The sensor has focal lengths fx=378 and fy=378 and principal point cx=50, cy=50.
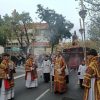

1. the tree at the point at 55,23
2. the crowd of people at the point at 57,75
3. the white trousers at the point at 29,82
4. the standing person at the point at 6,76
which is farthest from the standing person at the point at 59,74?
the tree at the point at 55,23

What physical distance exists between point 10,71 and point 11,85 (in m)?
0.53

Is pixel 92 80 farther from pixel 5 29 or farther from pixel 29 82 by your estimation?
pixel 5 29

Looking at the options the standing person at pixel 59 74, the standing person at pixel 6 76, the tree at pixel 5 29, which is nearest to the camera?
the standing person at pixel 6 76

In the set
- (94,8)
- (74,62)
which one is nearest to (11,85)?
(94,8)

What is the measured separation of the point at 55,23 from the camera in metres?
51.5

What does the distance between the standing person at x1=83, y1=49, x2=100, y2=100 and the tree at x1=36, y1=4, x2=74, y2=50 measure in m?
42.4

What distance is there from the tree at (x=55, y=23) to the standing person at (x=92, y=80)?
4242 cm

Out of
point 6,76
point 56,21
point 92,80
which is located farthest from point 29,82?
point 56,21

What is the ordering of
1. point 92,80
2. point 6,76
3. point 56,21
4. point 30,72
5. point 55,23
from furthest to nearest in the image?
point 56,21 < point 55,23 < point 30,72 < point 6,76 < point 92,80

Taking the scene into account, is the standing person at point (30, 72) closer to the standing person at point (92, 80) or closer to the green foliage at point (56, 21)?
the standing person at point (92, 80)

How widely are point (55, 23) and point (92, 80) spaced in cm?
4262

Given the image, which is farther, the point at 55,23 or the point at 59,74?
the point at 55,23

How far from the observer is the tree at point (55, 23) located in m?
52.0

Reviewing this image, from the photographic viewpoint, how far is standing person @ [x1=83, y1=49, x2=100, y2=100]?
8.94m
